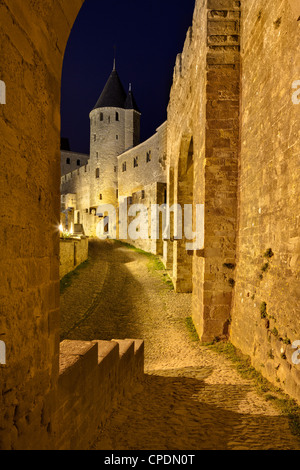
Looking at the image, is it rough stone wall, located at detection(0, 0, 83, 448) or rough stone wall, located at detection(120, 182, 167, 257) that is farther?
rough stone wall, located at detection(120, 182, 167, 257)

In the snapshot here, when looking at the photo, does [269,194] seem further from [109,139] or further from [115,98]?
[115,98]

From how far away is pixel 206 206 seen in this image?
18.9 ft

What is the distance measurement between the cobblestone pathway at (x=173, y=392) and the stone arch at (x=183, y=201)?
0.74 metres

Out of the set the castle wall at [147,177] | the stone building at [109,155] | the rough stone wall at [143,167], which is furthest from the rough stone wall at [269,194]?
Answer: the stone building at [109,155]

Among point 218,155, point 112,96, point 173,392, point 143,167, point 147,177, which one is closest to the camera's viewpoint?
point 173,392

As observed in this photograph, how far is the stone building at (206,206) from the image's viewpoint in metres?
1.57

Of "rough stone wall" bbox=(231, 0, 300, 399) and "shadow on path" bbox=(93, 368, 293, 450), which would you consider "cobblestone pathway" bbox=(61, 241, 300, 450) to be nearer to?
"shadow on path" bbox=(93, 368, 293, 450)

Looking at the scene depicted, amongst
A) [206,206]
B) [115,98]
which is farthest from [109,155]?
[206,206]

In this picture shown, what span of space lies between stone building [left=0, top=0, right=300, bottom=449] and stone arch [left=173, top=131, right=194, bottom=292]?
2.07 m

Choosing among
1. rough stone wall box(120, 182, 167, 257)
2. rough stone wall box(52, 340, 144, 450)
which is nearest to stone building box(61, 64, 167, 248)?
rough stone wall box(120, 182, 167, 257)

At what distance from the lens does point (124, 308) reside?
30.1 ft

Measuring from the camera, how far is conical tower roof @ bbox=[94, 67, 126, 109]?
3462 centimetres

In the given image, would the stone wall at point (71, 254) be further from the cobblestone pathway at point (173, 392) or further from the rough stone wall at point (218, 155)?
the rough stone wall at point (218, 155)

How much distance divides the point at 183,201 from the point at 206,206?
213 inches
